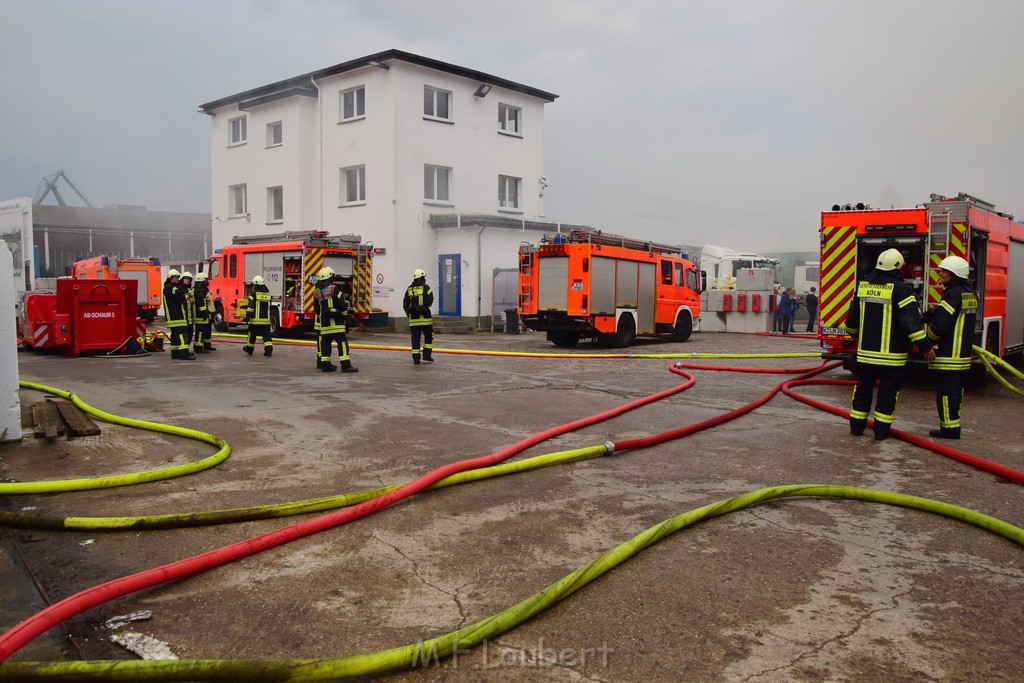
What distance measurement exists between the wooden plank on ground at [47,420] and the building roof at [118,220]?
33974 mm

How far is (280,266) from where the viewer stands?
1981cm

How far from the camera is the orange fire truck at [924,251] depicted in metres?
9.79

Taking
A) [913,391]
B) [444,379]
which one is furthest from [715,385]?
[444,379]

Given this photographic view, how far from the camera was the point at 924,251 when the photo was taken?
10266mm

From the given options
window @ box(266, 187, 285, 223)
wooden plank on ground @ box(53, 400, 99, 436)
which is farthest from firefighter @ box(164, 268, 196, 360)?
window @ box(266, 187, 285, 223)

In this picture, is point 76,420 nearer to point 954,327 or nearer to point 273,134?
point 954,327

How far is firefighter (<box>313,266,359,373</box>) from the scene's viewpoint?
38.5ft

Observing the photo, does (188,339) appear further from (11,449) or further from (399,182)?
(399,182)

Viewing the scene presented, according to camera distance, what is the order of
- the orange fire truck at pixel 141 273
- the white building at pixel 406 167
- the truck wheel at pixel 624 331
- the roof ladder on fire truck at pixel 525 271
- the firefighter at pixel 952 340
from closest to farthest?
1. the firefighter at pixel 952 340
2. the roof ladder on fire truck at pixel 525 271
3. the truck wheel at pixel 624 331
4. the white building at pixel 406 167
5. the orange fire truck at pixel 141 273

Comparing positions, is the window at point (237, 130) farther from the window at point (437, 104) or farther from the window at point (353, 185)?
the window at point (437, 104)

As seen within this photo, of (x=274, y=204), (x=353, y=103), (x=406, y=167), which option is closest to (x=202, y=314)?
(x=406, y=167)

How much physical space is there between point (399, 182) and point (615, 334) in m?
9.60

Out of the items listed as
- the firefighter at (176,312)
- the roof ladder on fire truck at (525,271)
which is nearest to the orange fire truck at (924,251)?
the roof ladder on fire truck at (525,271)

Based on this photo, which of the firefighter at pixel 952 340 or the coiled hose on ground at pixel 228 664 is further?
the firefighter at pixel 952 340
